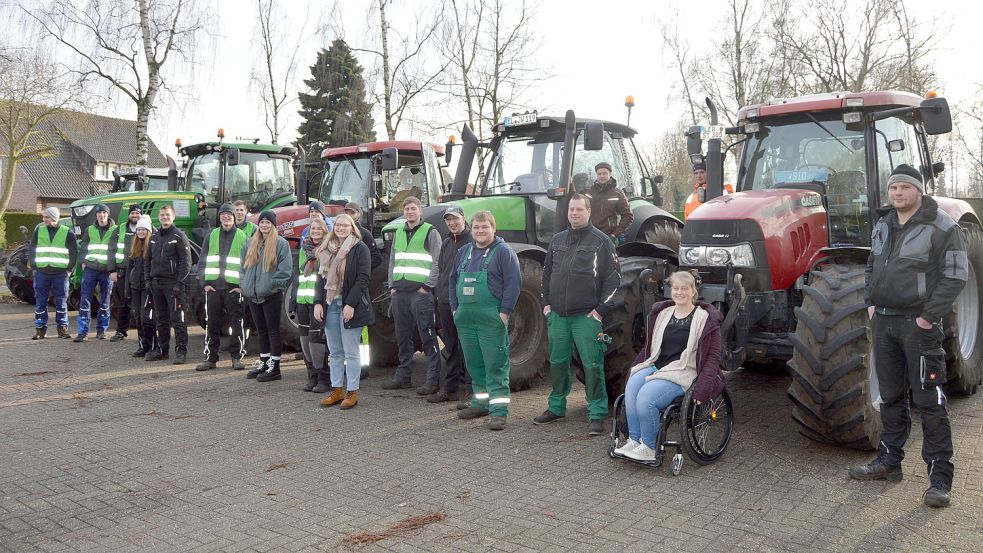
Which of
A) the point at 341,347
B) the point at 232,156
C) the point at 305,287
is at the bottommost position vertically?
the point at 341,347

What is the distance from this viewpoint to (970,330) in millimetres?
6758

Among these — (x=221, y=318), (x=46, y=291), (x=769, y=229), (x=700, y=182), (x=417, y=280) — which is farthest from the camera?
(x=46, y=291)

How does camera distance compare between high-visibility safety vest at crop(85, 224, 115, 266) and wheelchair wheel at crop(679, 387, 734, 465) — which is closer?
wheelchair wheel at crop(679, 387, 734, 465)

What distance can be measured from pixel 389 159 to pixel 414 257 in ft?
9.73

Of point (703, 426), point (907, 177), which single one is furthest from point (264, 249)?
point (907, 177)

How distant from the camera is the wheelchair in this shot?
202 inches

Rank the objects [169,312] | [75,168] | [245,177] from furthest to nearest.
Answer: [75,168], [245,177], [169,312]

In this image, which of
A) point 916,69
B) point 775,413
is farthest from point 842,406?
point 916,69

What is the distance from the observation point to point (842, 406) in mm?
5008

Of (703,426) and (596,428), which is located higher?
(703,426)

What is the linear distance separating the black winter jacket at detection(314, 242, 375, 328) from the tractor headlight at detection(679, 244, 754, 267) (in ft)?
9.76

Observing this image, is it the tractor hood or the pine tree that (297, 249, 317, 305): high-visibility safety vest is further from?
the pine tree

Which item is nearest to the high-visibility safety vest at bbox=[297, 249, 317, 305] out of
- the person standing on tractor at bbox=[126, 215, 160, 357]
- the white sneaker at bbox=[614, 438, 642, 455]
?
the person standing on tractor at bbox=[126, 215, 160, 357]

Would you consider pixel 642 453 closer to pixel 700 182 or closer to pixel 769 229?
pixel 769 229
